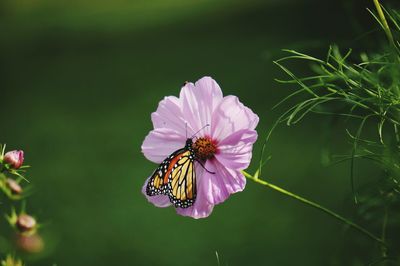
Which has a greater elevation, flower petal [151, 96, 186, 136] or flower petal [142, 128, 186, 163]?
flower petal [151, 96, 186, 136]

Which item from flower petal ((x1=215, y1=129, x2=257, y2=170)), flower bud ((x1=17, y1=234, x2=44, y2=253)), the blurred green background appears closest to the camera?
flower petal ((x1=215, y1=129, x2=257, y2=170))

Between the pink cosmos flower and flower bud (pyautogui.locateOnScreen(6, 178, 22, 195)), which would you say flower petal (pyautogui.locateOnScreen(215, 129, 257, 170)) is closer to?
the pink cosmos flower

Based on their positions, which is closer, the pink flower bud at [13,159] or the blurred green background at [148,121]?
the pink flower bud at [13,159]

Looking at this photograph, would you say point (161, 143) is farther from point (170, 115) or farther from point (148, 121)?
point (148, 121)

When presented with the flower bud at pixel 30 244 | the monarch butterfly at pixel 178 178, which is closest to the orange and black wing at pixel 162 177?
the monarch butterfly at pixel 178 178

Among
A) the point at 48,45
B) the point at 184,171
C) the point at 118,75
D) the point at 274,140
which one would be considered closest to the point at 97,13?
the point at 48,45

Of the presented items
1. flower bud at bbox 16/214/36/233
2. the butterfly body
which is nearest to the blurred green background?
flower bud at bbox 16/214/36/233

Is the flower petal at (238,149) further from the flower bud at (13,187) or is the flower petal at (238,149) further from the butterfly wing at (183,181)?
the flower bud at (13,187)
